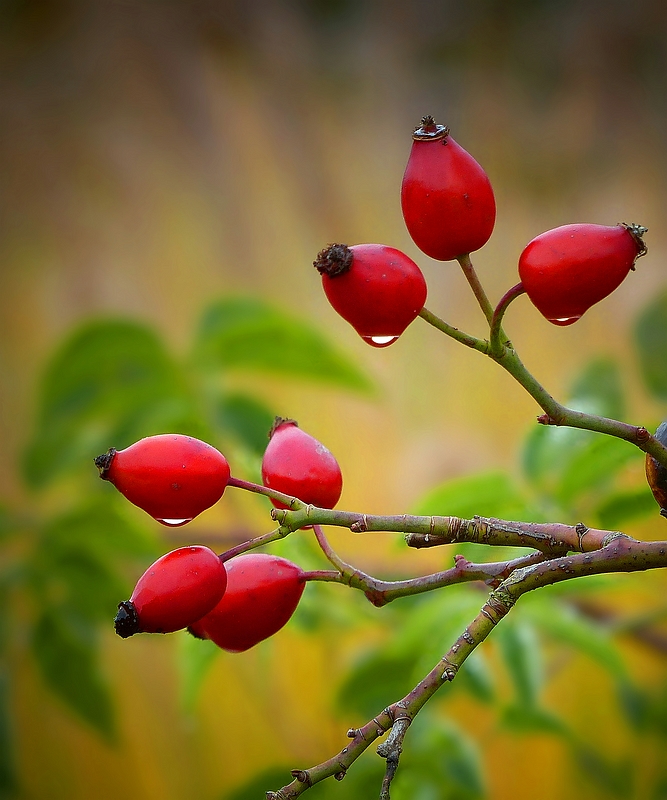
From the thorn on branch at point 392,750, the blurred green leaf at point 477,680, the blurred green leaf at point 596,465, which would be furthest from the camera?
the blurred green leaf at point 477,680

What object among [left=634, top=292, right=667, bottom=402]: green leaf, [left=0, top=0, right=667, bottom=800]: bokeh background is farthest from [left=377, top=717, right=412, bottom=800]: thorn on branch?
[left=0, top=0, right=667, bottom=800]: bokeh background

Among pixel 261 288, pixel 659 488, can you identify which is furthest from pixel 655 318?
pixel 261 288

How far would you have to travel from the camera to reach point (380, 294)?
358mm

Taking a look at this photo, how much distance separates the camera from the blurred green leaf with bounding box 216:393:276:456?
0.97 metres

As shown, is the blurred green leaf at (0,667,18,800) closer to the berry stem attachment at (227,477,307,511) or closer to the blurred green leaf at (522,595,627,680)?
the blurred green leaf at (522,595,627,680)

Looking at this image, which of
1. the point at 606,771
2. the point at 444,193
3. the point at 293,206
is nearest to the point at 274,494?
the point at 444,193

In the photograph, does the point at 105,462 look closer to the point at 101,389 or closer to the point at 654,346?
the point at 101,389

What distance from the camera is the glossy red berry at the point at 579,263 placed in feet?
1.18

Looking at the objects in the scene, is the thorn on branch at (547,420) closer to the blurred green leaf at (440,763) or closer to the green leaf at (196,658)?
the green leaf at (196,658)

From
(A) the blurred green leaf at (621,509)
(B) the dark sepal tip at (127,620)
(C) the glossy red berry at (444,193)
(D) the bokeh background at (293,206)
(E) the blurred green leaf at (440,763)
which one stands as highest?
(D) the bokeh background at (293,206)

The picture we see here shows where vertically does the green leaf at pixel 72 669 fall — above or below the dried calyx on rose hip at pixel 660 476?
below

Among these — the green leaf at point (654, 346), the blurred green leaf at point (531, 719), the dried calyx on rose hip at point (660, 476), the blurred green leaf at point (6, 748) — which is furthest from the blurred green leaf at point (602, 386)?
the blurred green leaf at point (6, 748)

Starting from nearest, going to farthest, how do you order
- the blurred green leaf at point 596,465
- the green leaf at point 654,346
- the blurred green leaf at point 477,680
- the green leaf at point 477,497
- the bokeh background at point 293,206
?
the blurred green leaf at point 596,465 → the green leaf at point 477,497 → the blurred green leaf at point 477,680 → the green leaf at point 654,346 → the bokeh background at point 293,206

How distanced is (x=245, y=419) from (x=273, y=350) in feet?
0.34
